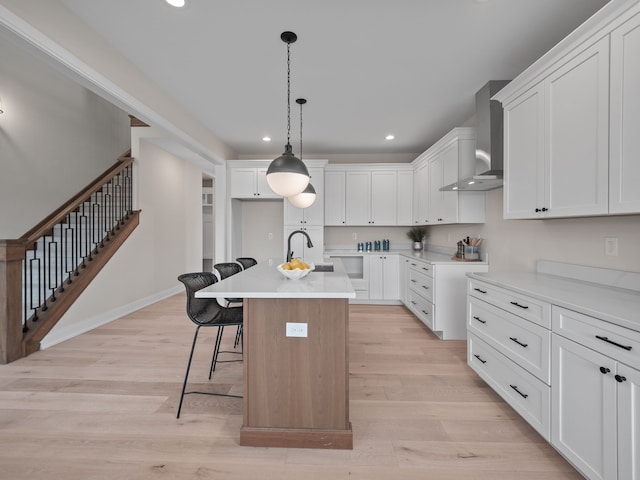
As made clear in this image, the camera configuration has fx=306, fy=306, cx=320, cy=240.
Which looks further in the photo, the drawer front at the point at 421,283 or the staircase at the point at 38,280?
the drawer front at the point at 421,283

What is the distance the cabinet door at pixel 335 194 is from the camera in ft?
17.6

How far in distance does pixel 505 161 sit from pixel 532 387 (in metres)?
1.76

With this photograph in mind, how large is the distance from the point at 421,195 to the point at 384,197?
2.20 ft

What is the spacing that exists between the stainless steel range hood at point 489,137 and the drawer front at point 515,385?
1.54 meters

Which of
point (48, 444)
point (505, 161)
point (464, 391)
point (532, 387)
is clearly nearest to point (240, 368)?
point (48, 444)

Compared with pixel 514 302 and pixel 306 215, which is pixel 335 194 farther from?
pixel 514 302

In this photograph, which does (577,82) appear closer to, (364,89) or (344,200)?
(364,89)

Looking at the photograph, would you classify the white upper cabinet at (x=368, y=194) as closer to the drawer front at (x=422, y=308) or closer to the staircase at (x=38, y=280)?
the drawer front at (x=422, y=308)

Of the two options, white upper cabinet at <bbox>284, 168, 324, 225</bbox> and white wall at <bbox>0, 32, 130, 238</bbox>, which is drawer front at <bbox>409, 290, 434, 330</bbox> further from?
white wall at <bbox>0, 32, 130, 238</bbox>

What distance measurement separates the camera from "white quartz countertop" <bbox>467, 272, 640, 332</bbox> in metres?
1.33

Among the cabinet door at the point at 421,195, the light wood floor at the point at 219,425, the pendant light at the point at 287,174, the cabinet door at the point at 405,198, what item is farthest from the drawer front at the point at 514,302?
the cabinet door at the point at 405,198

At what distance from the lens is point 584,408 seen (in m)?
1.44

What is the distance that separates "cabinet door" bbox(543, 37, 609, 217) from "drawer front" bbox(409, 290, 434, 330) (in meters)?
1.99

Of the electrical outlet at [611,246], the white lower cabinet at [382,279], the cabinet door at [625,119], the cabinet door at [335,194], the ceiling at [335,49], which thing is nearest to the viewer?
the cabinet door at [625,119]
